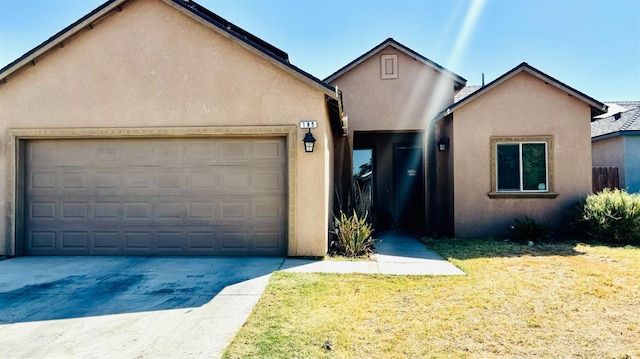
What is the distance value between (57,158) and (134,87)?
2389 mm

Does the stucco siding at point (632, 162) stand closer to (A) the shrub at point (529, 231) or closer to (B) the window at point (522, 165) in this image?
(B) the window at point (522, 165)

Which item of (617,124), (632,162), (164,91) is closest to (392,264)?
(164,91)

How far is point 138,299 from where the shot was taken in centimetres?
500

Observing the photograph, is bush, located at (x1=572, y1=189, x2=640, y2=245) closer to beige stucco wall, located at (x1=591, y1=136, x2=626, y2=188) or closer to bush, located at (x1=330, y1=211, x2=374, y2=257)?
bush, located at (x1=330, y1=211, x2=374, y2=257)

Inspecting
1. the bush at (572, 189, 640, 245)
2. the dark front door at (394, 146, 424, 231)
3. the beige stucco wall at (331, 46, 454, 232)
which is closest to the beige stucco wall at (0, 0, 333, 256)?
the beige stucco wall at (331, 46, 454, 232)

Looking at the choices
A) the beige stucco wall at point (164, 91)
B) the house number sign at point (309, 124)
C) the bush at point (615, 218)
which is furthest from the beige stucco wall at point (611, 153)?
the beige stucco wall at point (164, 91)

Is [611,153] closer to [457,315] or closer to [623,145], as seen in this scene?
[623,145]

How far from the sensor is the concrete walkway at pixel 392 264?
21.1 ft

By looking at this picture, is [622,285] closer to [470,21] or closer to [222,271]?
[222,271]

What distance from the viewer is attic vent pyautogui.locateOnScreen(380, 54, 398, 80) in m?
11.7

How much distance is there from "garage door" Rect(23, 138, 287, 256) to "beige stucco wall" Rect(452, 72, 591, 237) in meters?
5.74

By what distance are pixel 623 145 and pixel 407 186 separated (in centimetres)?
966

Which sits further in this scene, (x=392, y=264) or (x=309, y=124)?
(x=309, y=124)

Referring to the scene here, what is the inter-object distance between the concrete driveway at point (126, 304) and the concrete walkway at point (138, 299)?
1cm
